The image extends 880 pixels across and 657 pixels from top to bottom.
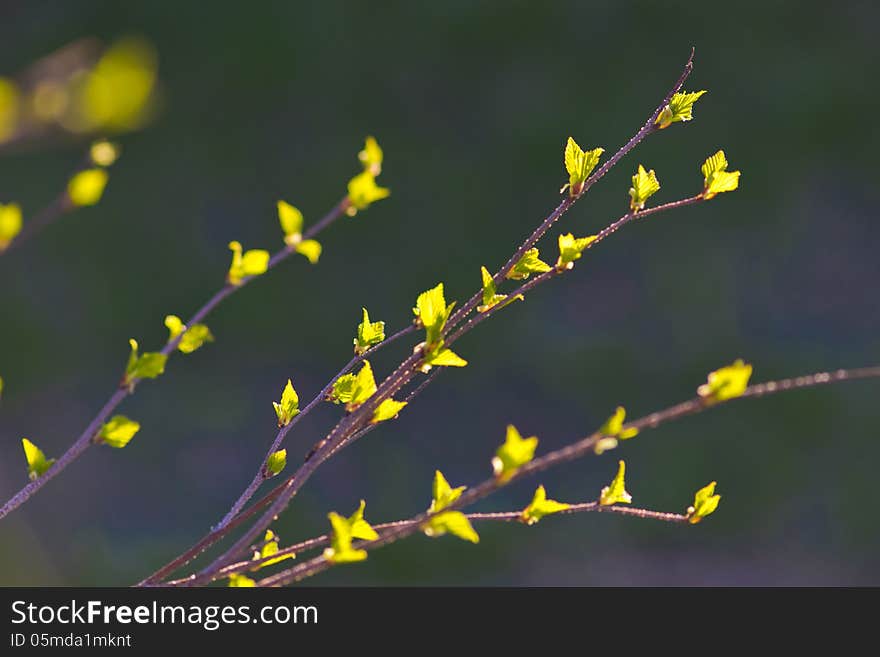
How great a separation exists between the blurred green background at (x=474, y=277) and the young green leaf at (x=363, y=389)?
306cm

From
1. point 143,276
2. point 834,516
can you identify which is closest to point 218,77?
point 143,276

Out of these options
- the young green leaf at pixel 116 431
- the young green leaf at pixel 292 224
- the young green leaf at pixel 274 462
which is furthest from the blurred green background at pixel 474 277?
the young green leaf at pixel 292 224

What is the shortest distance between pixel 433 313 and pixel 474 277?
13.7 feet

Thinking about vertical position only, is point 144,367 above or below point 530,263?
below

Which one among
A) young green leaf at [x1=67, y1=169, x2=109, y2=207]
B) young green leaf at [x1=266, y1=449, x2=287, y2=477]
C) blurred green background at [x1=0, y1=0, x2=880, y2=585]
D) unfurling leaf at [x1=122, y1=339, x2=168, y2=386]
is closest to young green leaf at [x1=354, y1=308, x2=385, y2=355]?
young green leaf at [x1=266, y1=449, x2=287, y2=477]

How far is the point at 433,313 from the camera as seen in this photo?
42.9 inches

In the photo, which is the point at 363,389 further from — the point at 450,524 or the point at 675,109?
the point at 675,109

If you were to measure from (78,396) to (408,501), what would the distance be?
181 centimetres

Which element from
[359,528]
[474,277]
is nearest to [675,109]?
[359,528]

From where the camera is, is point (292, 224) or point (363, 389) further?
point (363, 389)

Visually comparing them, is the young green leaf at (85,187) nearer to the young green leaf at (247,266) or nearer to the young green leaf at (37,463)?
the young green leaf at (247,266)

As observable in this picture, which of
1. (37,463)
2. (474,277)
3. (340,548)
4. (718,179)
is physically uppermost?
(474,277)
